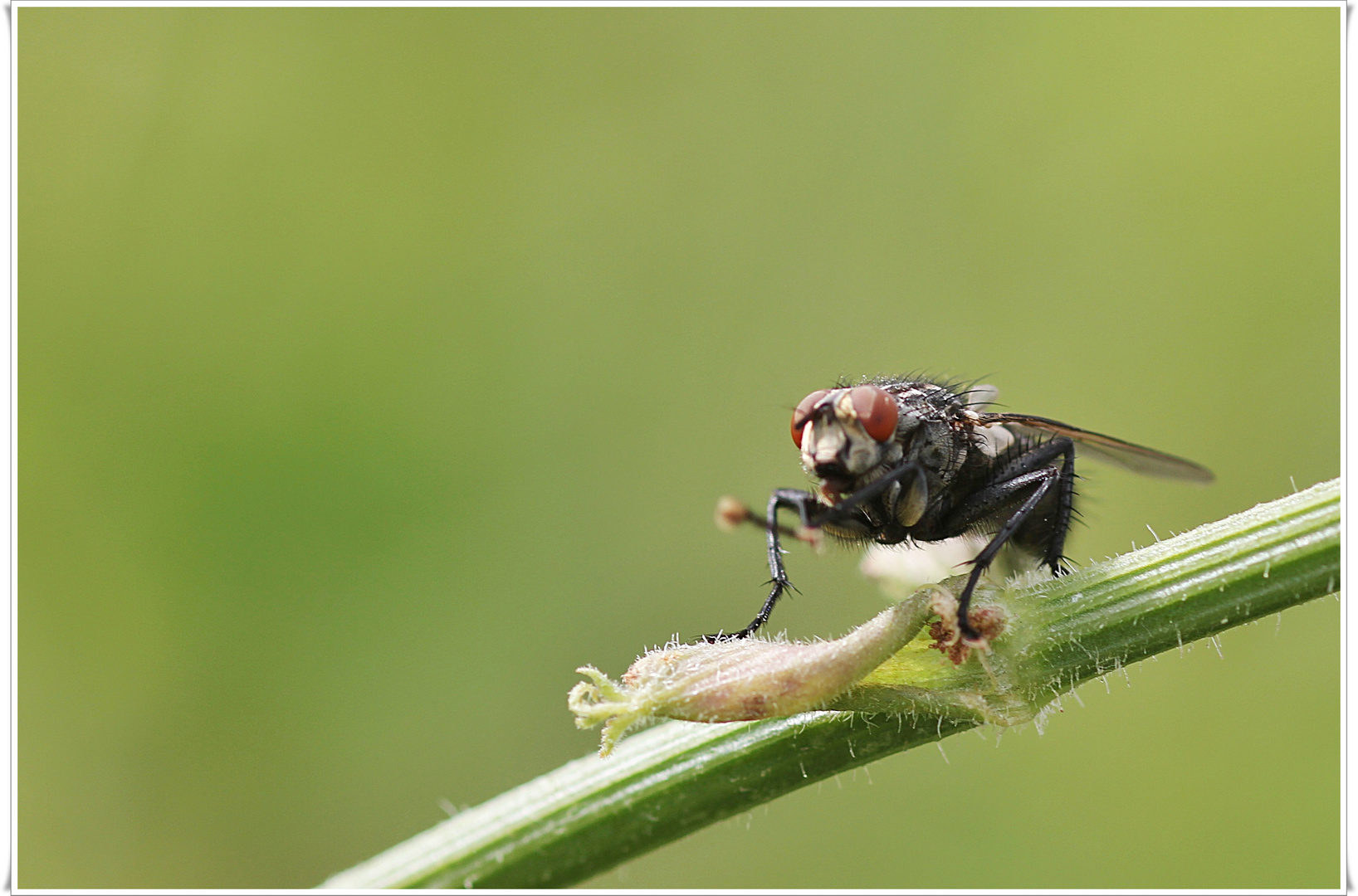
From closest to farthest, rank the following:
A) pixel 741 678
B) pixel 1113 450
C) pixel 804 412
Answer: pixel 741 678, pixel 804 412, pixel 1113 450

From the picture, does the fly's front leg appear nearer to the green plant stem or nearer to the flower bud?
the green plant stem

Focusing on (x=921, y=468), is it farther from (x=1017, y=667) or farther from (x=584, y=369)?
(x=584, y=369)

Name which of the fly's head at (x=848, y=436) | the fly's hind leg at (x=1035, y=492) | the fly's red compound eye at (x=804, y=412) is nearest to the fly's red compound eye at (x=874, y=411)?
the fly's head at (x=848, y=436)

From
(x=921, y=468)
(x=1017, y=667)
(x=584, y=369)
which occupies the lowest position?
(x=1017, y=667)

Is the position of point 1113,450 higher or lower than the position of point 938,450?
higher

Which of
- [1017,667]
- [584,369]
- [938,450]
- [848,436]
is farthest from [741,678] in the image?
[584,369]

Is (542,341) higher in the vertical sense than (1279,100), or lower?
lower

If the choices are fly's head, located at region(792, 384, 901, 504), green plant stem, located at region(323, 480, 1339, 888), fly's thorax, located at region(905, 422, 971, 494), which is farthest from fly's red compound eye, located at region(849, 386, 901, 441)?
green plant stem, located at region(323, 480, 1339, 888)

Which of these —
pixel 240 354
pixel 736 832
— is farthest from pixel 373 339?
pixel 736 832

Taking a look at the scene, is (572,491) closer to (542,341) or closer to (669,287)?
(542,341)
